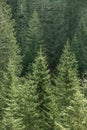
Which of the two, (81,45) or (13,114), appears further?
(81,45)

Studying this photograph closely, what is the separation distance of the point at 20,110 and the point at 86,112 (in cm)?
1084

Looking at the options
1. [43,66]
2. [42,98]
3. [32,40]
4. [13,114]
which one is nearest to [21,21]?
[32,40]

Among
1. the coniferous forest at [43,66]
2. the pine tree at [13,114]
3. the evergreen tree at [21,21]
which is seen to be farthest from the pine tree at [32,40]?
the pine tree at [13,114]

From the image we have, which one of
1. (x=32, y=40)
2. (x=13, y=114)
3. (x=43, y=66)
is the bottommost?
(x=13, y=114)

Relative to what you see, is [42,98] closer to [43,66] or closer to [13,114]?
[43,66]

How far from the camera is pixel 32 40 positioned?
58094 mm

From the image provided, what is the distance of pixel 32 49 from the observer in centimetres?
5781

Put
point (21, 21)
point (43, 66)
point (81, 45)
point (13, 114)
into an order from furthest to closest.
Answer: point (21, 21)
point (81, 45)
point (43, 66)
point (13, 114)

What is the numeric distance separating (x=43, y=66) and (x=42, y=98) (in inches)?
107

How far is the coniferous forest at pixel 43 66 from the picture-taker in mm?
30109

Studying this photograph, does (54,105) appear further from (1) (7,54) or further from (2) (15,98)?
(1) (7,54)

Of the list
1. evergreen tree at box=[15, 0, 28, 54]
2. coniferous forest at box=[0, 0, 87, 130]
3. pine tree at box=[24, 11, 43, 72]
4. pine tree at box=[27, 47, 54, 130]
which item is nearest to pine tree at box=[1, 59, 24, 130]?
coniferous forest at box=[0, 0, 87, 130]

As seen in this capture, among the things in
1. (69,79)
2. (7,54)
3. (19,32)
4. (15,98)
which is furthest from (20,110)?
(19,32)

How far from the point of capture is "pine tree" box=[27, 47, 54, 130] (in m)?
30.6
